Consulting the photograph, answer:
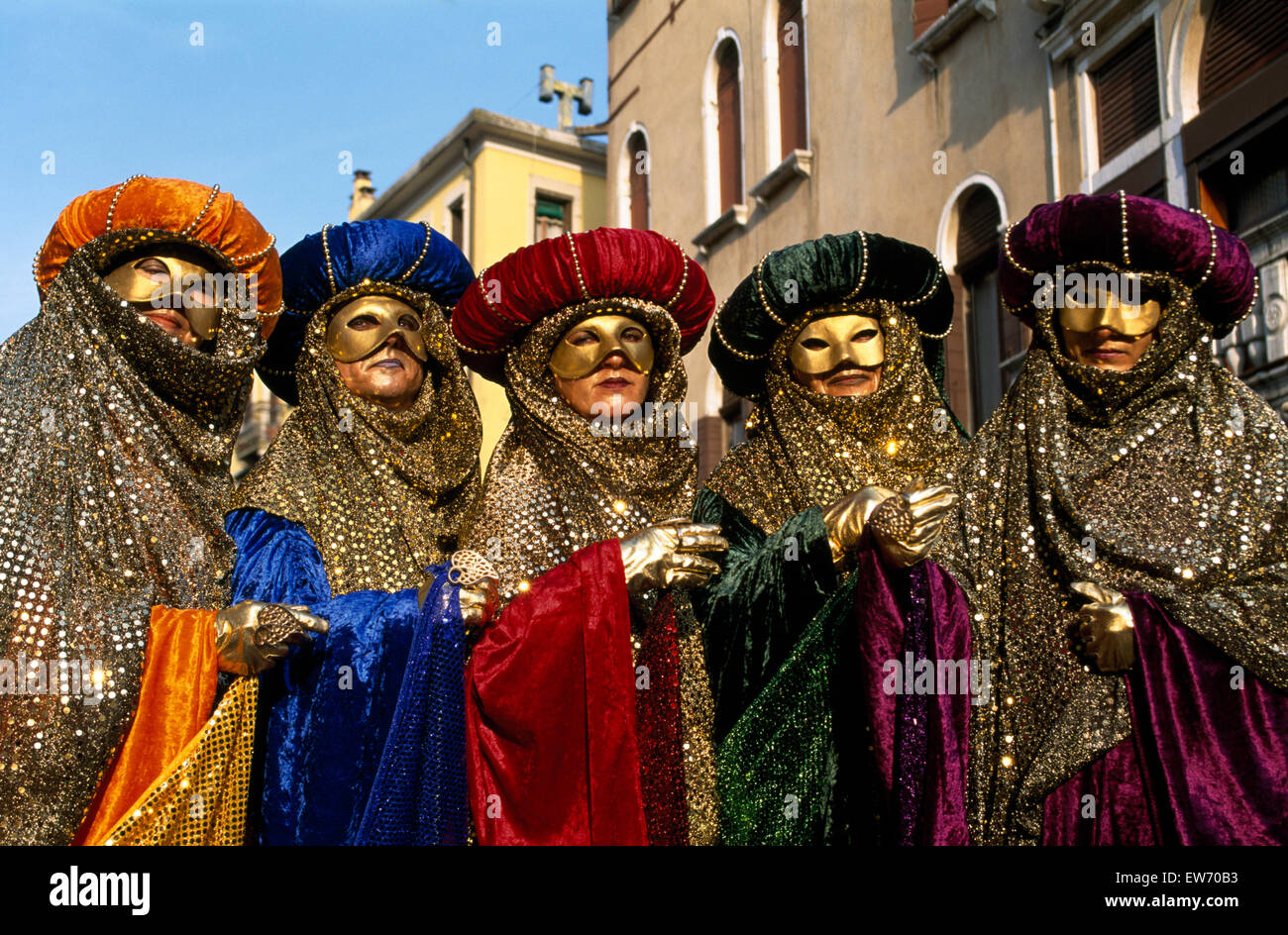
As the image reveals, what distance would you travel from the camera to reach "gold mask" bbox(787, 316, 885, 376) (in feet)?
13.4

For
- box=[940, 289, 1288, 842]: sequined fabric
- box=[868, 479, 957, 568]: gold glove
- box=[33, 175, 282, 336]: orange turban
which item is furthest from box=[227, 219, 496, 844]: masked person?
box=[940, 289, 1288, 842]: sequined fabric

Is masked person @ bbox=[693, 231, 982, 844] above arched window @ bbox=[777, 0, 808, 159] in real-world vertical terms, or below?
below

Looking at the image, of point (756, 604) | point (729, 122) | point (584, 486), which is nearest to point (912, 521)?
point (756, 604)

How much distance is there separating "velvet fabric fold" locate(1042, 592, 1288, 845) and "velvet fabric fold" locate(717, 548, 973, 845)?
342mm

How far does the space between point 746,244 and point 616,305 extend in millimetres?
8307

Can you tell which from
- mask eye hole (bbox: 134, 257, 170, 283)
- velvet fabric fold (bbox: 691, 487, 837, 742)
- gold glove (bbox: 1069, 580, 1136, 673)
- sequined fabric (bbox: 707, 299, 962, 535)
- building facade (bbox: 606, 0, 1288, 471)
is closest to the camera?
gold glove (bbox: 1069, 580, 1136, 673)

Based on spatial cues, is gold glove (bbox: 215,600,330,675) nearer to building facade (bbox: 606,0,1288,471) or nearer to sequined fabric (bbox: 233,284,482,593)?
sequined fabric (bbox: 233,284,482,593)

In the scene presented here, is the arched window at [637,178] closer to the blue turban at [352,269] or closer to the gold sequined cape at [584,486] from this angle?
the blue turban at [352,269]

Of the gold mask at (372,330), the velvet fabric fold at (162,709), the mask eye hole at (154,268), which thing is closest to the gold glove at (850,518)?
the gold mask at (372,330)

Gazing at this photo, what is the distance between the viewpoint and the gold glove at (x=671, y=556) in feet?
11.4
